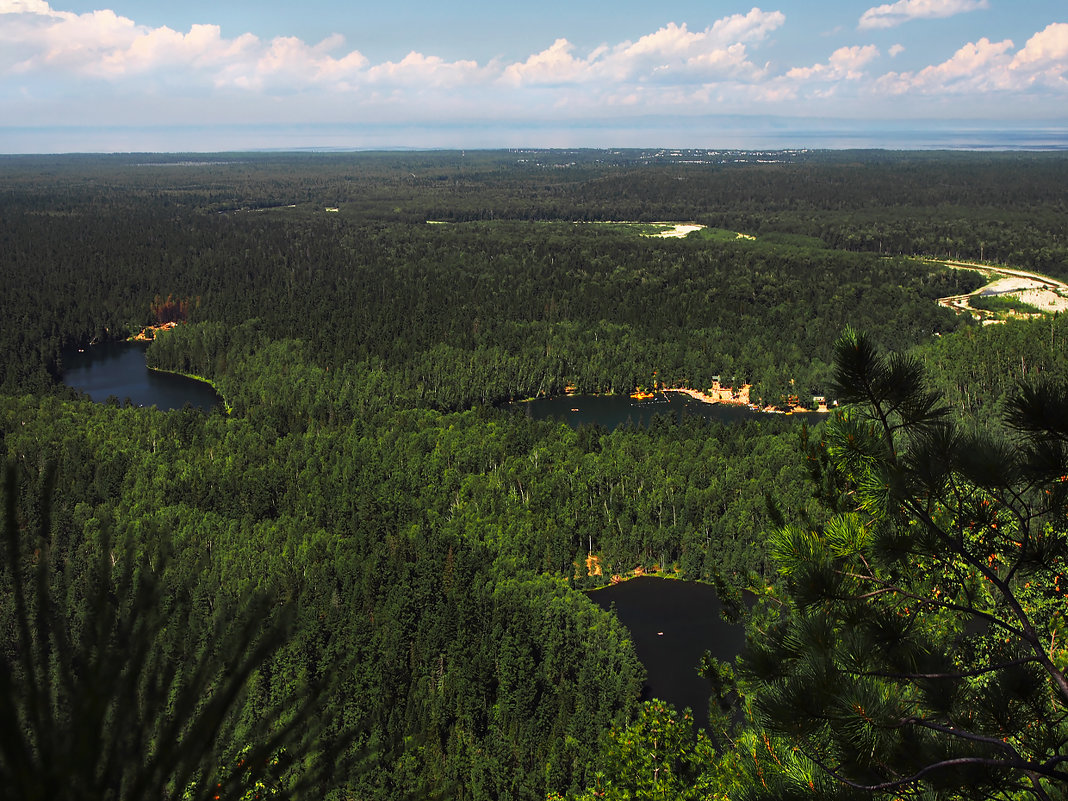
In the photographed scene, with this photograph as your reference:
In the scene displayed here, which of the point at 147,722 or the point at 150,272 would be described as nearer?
the point at 147,722

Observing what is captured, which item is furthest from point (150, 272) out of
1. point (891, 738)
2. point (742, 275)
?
point (891, 738)

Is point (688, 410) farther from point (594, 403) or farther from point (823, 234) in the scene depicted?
point (823, 234)

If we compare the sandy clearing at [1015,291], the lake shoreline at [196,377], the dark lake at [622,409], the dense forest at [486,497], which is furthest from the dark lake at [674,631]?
the sandy clearing at [1015,291]

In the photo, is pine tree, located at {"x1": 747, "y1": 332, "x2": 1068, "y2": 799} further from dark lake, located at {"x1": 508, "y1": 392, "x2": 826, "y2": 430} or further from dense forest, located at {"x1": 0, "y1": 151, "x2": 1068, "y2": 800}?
dark lake, located at {"x1": 508, "y1": 392, "x2": 826, "y2": 430}

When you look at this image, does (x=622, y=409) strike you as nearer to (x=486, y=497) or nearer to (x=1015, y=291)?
(x=486, y=497)

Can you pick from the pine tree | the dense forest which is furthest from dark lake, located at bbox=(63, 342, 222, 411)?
the pine tree

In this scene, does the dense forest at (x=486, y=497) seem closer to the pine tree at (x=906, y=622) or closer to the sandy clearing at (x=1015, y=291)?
the pine tree at (x=906, y=622)

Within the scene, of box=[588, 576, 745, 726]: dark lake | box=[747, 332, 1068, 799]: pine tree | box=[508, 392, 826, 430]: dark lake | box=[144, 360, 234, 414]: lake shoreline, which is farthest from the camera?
box=[144, 360, 234, 414]: lake shoreline
